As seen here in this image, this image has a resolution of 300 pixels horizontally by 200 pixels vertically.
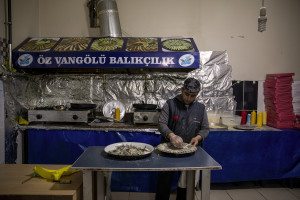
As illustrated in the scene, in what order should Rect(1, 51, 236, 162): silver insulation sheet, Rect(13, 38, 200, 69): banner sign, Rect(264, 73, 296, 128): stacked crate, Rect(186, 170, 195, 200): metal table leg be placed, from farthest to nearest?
Rect(1, 51, 236, 162): silver insulation sheet < Rect(264, 73, 296, 128): stacked crate < Rect(13, 38, 200, 69): banner sign < Rect(186, 170, 195, 200): metal table leg

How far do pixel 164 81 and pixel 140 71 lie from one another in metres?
0.47

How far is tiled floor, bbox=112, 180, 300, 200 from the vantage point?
323 centimetres

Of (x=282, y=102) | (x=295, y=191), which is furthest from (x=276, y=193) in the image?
(x=282, y=102)

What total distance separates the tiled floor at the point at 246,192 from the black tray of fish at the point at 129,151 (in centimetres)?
143

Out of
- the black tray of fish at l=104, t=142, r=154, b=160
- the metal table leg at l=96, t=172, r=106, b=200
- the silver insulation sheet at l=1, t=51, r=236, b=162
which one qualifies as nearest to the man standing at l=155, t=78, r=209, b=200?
the black tray of fish at l=104, t=142, r=154, b=160

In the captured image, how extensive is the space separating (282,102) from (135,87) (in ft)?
8.37

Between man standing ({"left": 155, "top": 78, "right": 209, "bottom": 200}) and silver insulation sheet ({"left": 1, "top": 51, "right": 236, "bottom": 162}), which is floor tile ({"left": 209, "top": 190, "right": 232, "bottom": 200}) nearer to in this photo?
man standing ({"left": 155, "top": 78, "right": 209, "bottom": 200})

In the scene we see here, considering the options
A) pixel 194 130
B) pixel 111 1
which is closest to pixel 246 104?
pixel 194 130

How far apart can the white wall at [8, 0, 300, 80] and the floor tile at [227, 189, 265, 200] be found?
200cm

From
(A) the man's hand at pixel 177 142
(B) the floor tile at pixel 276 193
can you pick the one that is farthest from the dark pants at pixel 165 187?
(B) the floor tile at pixel 276 193

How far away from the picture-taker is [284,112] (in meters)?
3.73

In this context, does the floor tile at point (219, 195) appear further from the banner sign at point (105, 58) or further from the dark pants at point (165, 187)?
the banner sign at point (105, 58)

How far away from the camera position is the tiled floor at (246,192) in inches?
127

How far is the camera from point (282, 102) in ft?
12.4
